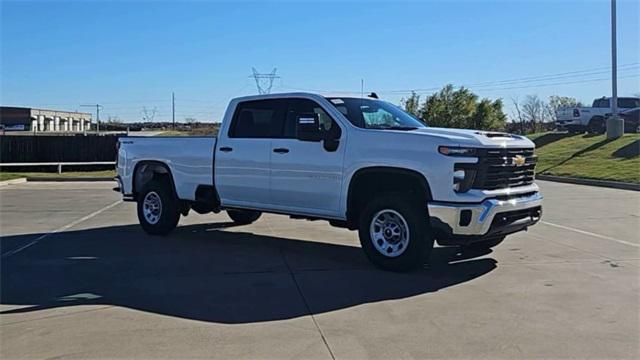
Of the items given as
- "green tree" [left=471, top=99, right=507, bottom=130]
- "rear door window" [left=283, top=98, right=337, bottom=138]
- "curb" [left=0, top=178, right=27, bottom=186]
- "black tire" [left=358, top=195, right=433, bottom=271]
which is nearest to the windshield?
"rear door window" [left=283, top=98, right=337, bottom=138]

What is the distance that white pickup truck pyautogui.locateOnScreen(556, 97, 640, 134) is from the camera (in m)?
34.4

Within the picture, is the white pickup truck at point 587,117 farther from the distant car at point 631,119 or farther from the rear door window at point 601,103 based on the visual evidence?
the distant car at point 631,119

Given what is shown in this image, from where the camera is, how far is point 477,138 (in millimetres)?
7219

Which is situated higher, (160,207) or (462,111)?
(462,111)

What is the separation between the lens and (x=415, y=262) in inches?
291

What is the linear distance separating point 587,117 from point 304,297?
3214 cm

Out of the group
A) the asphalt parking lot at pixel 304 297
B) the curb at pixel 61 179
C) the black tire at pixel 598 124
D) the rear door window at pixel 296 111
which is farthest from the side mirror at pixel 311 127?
the black tire at pixel 598 124

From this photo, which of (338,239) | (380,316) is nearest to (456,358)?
(380,316)

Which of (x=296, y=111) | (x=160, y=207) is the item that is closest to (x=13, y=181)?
(x=160, y=207)

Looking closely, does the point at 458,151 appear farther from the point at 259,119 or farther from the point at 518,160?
the point at 259,119

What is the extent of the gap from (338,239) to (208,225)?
9.75 feet

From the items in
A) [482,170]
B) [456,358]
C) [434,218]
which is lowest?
[456,358]

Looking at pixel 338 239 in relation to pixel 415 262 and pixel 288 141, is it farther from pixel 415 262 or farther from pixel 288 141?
pixel 415 262

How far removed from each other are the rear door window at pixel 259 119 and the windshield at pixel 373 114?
89cm
